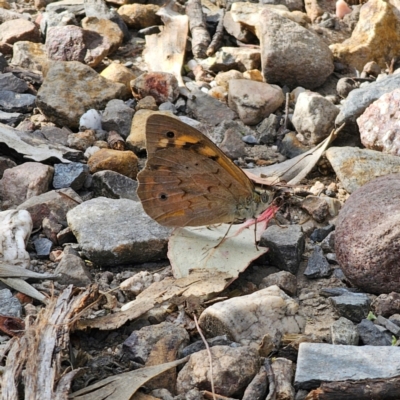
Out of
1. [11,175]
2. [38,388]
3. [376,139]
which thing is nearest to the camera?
[38,388]

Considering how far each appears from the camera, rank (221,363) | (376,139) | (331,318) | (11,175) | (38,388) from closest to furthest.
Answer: (38,388)
(221,363)
(331,318)
(11,175)
(376,139)

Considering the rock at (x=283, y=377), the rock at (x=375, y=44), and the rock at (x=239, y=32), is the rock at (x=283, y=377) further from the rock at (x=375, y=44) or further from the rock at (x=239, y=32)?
the rock at (x=239, y=32)

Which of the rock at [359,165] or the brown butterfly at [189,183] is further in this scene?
the rock at [359,165]

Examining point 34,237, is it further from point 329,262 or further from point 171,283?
point 329,262

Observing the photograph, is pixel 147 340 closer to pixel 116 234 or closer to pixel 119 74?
pixel 116 234

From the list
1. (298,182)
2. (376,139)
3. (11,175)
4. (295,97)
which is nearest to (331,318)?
(298,182)

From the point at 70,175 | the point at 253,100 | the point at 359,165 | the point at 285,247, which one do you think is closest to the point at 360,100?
the point at 359,165

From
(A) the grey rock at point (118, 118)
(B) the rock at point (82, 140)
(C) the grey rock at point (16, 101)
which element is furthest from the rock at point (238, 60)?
(C) the grey rock at point (16, 101)
